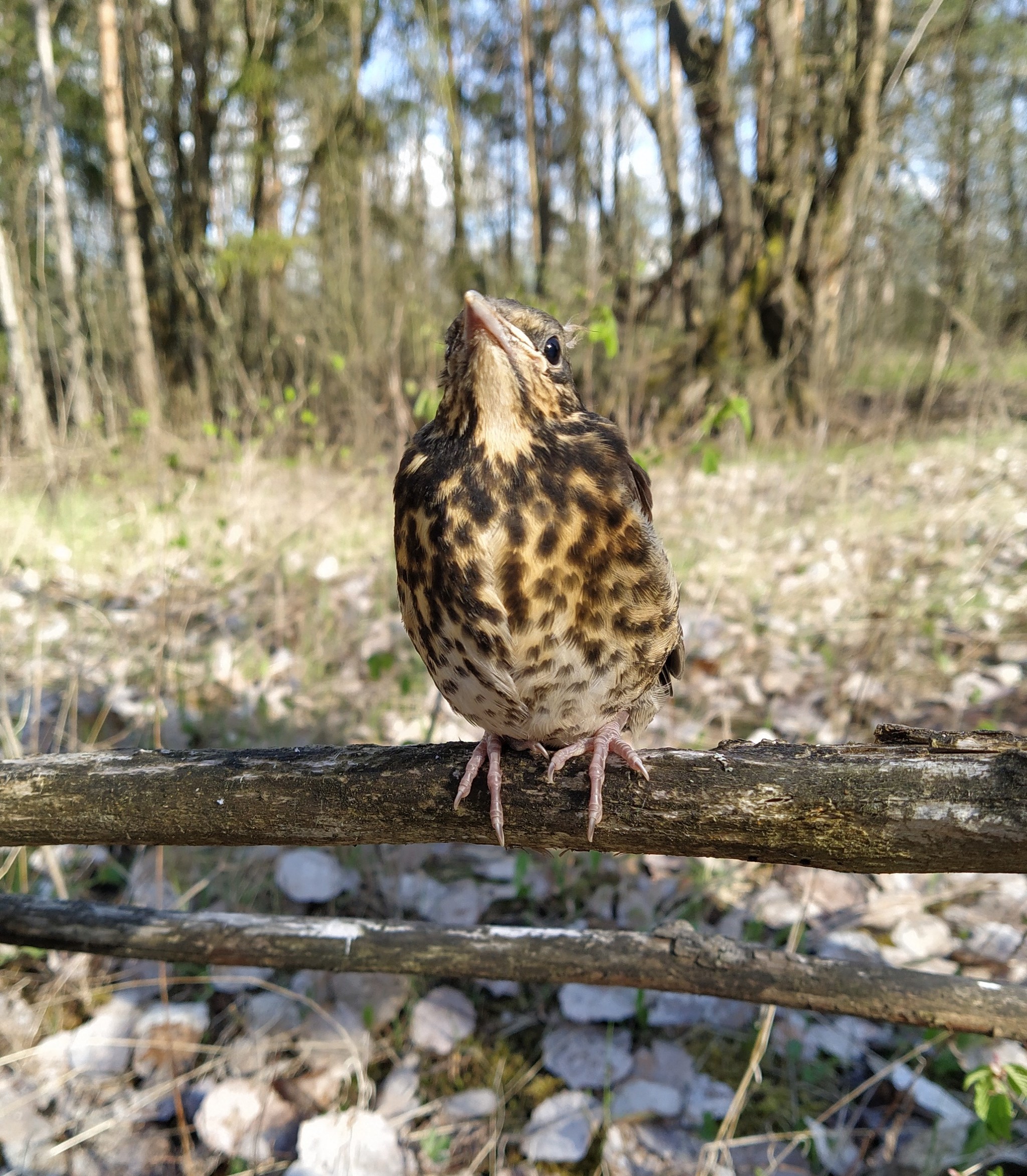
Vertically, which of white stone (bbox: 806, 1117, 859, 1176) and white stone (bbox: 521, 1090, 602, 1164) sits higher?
white stone (bbox: 806, 1117, 859, 1176)

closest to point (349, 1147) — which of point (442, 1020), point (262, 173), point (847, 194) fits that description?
point (442, 1020)

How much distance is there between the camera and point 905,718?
3.79 metres

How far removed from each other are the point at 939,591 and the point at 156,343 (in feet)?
43.6

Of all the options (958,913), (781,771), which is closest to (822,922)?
(958,913)

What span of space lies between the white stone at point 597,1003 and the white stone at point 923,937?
3.05 ft

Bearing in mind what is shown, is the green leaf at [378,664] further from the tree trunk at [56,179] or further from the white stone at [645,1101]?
the tree trunk at [56,179]

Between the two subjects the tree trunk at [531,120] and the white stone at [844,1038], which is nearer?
the white stone at [844,1038]

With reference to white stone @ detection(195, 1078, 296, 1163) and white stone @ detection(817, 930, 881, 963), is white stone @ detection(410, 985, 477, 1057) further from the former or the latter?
white stone @ detection(817, 930, 881, 963)

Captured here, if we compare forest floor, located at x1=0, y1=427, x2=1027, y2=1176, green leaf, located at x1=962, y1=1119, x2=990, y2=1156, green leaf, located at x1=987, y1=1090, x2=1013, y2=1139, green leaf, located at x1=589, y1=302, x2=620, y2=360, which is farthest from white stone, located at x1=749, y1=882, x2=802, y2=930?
green leaf, located at x1=589, y1=302, x2=620, y2=360

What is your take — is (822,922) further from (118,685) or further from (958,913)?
(118,685)

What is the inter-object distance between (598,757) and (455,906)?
1.75 m

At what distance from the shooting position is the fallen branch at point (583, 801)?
121 centimetres

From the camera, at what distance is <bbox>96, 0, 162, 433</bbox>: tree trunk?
32.6ft

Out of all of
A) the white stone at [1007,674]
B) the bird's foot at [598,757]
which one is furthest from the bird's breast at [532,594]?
the white stone at [1007,674]
